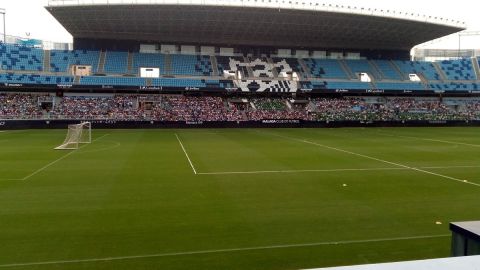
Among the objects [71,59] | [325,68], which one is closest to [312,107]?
[325,68]

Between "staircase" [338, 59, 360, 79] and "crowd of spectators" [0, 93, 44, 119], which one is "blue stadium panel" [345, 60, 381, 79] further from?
"crowd of spectators" [0, 93, 44, 119]

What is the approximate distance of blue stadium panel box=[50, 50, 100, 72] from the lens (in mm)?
58062

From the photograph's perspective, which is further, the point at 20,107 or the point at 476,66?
the point at 476,66

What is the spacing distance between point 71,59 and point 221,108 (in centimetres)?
2244

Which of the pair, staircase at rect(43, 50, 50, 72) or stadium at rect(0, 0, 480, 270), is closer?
stadium at rect(0, 0, 480, 270)

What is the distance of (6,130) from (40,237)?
42.2 meters

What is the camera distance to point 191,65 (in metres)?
62.4

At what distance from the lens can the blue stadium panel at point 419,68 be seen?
224 feet

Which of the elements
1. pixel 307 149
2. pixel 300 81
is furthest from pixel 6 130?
pixel 300 81

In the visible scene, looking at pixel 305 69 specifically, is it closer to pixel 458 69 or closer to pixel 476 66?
pixel 458 69

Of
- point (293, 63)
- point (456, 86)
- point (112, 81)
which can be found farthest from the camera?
point (456, 86)

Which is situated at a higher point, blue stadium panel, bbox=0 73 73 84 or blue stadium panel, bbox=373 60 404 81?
blue stadium panel, bbox=373 60 404 81

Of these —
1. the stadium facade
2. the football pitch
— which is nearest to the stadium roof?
the stadium facade

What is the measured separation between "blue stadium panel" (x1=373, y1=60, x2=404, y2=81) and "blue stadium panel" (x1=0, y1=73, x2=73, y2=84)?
4697 centimetres
